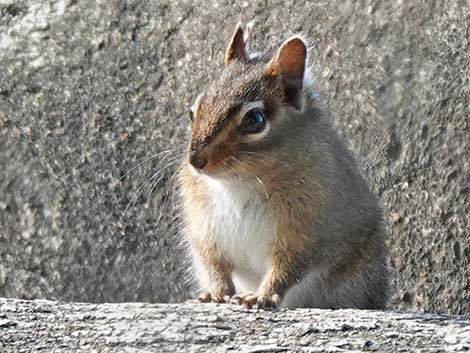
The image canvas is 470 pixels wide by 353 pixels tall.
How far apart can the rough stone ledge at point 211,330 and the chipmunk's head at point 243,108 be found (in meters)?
0.64

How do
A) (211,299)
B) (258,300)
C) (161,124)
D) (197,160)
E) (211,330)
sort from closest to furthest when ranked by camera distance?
(211,330) → (197,160) → (258,300) → (211,299) → (161,124)

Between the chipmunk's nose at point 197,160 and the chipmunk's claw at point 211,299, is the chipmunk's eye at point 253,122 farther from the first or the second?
the chipmunk's claw at point 211,299

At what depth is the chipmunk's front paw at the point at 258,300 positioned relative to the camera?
5043 millimetres

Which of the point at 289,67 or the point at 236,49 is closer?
the point at 289,67

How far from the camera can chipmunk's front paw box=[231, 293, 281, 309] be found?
5043mm

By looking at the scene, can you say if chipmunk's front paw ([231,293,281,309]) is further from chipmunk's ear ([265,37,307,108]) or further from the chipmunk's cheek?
chipmunk's ear ([265,37,307,108])

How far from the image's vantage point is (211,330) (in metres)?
4.39

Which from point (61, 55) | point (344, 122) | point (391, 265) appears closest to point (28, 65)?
point (61, 55)

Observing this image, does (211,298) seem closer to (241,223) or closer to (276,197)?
(241,223)

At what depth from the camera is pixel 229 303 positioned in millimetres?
5180

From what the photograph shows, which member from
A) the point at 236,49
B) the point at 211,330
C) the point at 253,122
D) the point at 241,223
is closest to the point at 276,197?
the point at 241,223

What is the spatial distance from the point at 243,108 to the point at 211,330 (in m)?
1.10

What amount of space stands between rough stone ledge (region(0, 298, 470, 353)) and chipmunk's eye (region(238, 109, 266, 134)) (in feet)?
2.56

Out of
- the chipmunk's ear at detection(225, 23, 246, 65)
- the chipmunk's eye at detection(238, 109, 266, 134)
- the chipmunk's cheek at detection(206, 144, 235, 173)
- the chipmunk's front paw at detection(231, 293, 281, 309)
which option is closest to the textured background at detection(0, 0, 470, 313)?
the chipmunk's ear at detection(225, 23, 246, 65)
